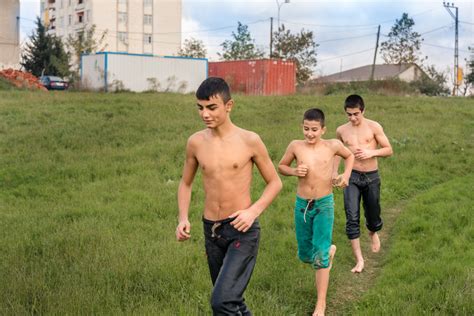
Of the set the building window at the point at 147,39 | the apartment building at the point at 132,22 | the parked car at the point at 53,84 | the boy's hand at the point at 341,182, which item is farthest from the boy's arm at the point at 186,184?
the building window at the point at 147,39

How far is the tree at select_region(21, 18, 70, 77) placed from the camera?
5388 cm

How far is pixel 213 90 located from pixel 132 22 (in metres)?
74.6

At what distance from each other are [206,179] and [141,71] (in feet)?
102

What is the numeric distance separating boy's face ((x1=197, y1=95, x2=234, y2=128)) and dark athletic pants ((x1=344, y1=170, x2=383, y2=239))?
10.8 feet

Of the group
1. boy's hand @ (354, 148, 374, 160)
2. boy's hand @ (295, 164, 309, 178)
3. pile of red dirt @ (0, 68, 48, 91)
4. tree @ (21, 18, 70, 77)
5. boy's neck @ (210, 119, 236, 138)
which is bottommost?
boy's hand @ (295, 164, 309, 178)

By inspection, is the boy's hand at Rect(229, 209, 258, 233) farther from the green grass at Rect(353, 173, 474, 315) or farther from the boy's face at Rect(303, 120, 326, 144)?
the green grass at Rect(353, 173, 474, 315)

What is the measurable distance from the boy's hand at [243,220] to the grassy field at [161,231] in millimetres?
1372

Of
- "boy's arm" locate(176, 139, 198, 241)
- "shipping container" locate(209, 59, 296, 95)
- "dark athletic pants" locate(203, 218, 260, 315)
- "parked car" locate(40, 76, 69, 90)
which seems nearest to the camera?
"dark athletic pants" locate(203, 218, 260, 315)

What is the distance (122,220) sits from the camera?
27.7 ft

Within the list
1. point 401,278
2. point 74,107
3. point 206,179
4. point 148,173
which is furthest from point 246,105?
point 206,179

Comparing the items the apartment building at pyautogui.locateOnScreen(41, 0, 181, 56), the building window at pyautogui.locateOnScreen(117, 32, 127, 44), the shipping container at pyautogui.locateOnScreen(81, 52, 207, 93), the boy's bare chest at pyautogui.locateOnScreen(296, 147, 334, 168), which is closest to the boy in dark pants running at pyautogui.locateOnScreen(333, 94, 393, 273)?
the boy's bare chest at pyautogui.locateOnScreen(296, 147, 334, 168)

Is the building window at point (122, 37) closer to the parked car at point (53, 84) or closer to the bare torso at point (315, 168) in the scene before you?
the parked car at point (53, 84)

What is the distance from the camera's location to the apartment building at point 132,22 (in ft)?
239

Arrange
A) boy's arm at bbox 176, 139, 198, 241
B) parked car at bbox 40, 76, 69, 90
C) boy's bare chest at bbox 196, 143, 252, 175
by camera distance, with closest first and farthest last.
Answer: boy's bare chest at bbox 196, 143, 252, 175, boy's arm at bbox 176, 139, 198, 241, parked car at bbox 40, 76, 69, 90
